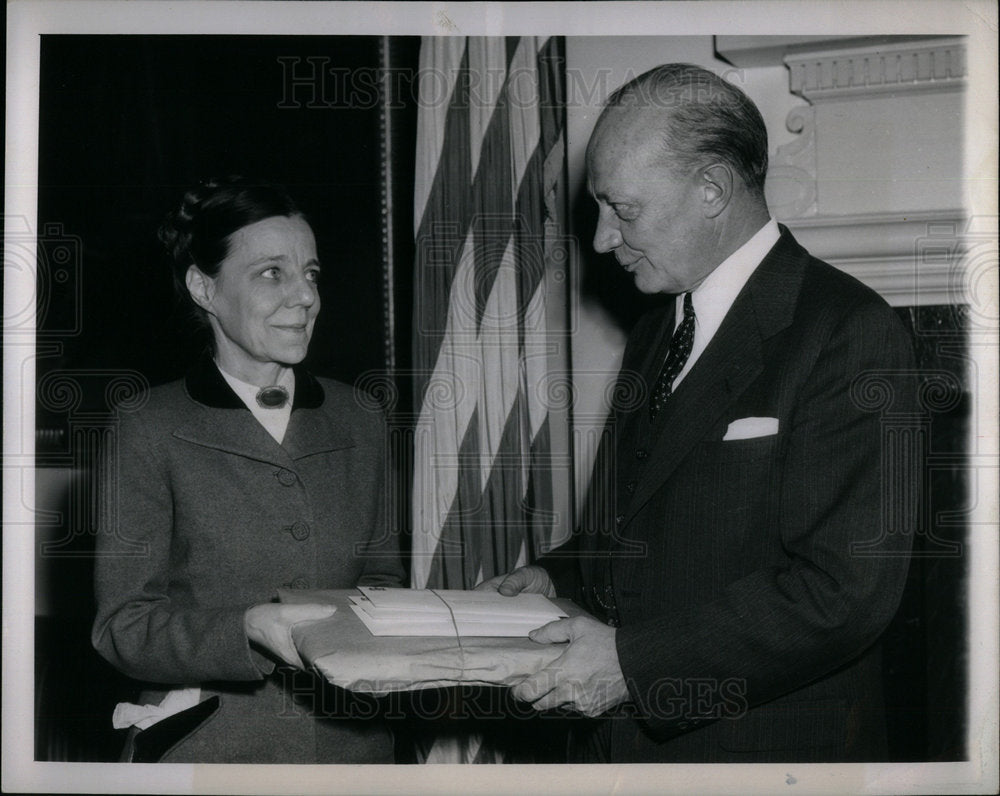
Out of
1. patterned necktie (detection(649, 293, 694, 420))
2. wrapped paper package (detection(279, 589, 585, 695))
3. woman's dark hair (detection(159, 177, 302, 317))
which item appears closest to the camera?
wrapped paper package (detection(279, 589, 585, 695))

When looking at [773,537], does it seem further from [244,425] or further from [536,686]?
[244,425]

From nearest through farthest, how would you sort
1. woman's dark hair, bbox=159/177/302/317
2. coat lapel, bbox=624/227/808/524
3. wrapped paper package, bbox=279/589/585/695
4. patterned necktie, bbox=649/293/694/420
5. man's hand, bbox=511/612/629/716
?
wrapped paper package, bbox=279/589/585/695, man's hand, bbox=511/612/629/716, coat lapel, bbox=624/227/808/524, patterned necktie, bbox=649/293/694/420, woman's dark hair, bbox=159/177/302/317

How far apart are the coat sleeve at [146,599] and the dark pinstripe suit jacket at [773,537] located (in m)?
0.69

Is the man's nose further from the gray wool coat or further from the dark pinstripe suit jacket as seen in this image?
the gray wool coat

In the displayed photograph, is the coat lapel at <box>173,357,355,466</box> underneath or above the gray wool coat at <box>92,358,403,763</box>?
above

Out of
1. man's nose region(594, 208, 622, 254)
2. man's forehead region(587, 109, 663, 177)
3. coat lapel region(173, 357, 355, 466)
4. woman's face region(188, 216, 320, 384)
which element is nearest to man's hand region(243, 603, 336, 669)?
coat lapel region(173, 357, 355, 466)

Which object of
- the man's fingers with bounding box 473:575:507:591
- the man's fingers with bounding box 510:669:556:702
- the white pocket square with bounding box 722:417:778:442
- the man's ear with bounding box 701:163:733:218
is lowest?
the man's fingers with bounding box 510:669:556:702

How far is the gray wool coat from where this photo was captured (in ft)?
5.86

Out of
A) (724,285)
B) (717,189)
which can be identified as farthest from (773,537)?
(717,189)

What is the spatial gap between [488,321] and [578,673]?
0.75 meters

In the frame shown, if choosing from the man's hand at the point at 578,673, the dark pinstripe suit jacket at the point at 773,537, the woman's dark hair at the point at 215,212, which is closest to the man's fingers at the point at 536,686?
the man's hand at the point at 578,673

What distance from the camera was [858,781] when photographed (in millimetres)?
1808

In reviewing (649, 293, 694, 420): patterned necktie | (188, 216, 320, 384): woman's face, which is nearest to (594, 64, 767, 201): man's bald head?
(649, 293, 694, 420): patterned necktie

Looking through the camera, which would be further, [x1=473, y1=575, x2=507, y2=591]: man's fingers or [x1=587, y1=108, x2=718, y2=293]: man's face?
[x1=473, y1=575, x2=507, y2=591]: man's fingers
